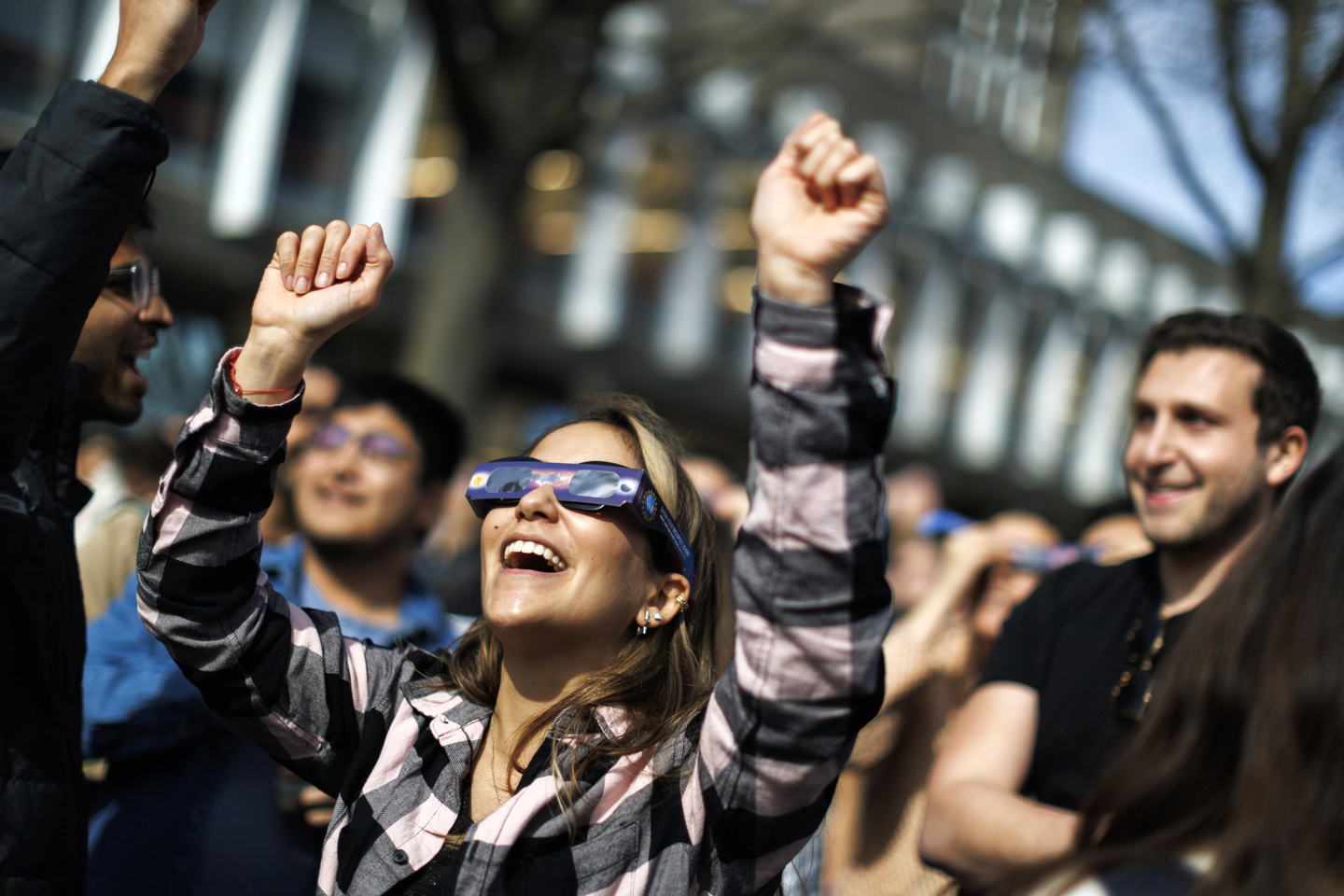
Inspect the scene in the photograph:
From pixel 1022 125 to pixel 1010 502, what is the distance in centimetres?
965

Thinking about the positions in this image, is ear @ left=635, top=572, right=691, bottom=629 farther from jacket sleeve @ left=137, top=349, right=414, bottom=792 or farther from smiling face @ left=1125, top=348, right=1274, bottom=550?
smiling face @ left=1125, top=348, right=1274, bottom=550

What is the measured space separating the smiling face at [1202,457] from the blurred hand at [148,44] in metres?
2.07

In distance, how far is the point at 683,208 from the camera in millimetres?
21922

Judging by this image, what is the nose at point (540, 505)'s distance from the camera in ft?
6.48

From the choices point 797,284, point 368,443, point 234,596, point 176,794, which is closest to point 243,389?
point 234,596

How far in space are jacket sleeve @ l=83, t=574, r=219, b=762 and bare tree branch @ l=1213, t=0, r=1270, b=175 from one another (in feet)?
16.6

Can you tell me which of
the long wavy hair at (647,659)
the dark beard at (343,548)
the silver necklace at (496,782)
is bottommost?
the silver necklace at (496,782)

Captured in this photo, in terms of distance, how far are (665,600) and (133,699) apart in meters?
1.24

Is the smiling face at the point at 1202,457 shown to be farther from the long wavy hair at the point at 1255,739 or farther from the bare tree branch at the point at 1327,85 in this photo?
the bare tree branch at the point at 1327,85

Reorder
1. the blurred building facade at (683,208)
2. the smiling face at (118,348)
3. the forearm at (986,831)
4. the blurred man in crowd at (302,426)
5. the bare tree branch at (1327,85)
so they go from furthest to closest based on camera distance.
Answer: the blurred building facade at (683,208) < the bare tree branch at (1327,85) < the blurred man in crowd at (302,426) < the smiling face at (118,348) < the forearm at (986,831)

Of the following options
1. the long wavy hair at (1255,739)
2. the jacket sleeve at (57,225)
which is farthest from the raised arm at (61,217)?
the long wavy hair at (1255,739)

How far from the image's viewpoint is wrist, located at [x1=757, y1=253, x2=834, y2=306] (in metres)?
1.43

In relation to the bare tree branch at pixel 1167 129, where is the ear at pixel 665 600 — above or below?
below

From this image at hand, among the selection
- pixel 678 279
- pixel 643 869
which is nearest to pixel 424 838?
pixel 643 869
